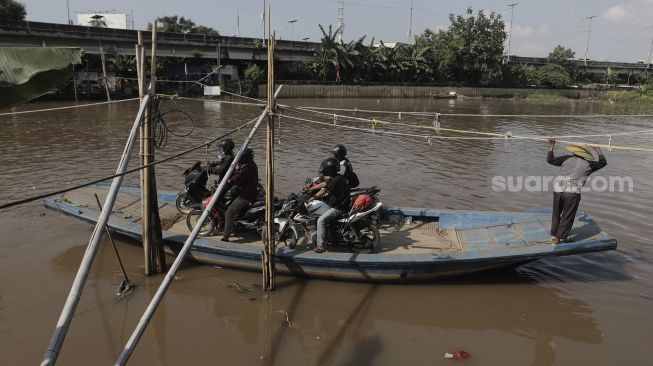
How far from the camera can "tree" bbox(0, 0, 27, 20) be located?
38191mm

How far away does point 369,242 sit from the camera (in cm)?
716

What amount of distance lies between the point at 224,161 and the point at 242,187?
836mm

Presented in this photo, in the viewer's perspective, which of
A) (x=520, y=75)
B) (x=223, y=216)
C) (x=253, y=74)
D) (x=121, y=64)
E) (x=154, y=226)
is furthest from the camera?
(x=520, y=75)

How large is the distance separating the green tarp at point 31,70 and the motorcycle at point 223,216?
171 inches

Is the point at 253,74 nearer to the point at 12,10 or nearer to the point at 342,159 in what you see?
the point at 12,10

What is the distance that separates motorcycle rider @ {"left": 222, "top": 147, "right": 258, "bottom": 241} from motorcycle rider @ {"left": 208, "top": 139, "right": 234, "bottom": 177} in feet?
1.67

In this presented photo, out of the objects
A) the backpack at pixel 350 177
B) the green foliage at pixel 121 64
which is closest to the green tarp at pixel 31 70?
the backpack at pixel 350 177

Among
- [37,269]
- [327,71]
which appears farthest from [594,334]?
[327,71]

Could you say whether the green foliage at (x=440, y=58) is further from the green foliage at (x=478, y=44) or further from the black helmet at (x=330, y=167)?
the black helmet at (x=330, y=167)

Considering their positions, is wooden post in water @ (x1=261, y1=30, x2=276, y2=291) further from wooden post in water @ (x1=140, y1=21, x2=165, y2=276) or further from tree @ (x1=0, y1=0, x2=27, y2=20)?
tree @ (x1=0, y1=0, x2=27, y2=20)

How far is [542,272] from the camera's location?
7383 mm

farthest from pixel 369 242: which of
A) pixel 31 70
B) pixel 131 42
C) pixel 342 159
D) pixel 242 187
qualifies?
pixel 131 42

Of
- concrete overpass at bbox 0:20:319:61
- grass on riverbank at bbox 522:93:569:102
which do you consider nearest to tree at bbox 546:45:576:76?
grass on riverbank at bbox 522:93:569:102

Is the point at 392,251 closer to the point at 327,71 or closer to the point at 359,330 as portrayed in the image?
the point at 359,330
